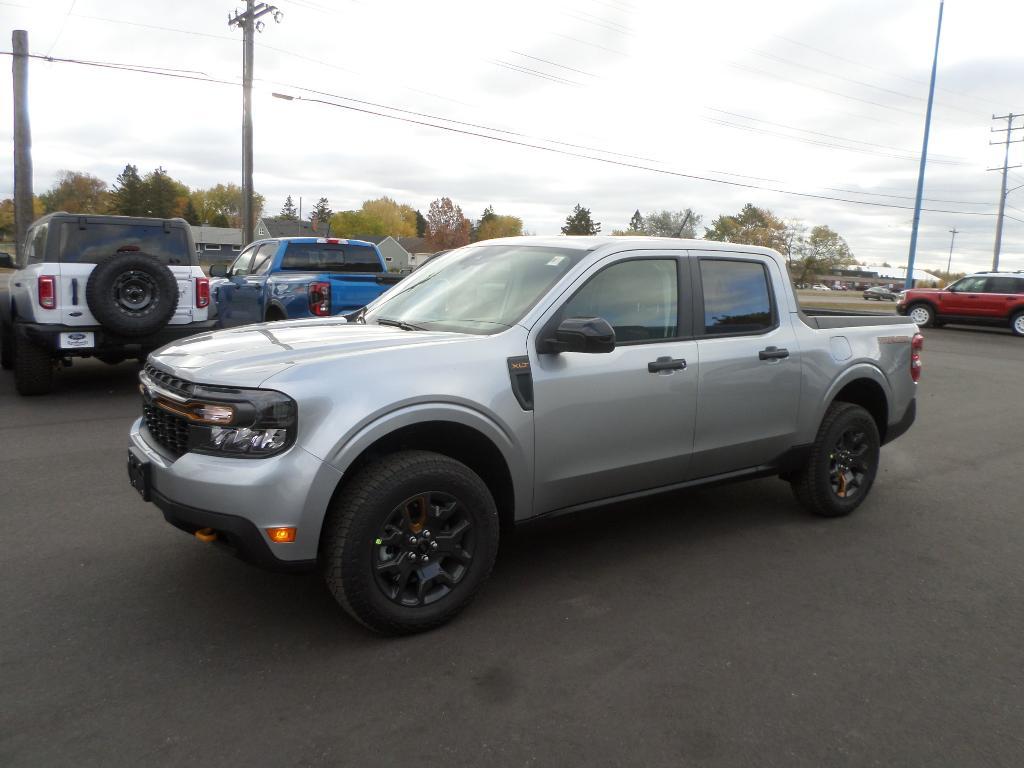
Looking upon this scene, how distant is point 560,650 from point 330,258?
9.67m

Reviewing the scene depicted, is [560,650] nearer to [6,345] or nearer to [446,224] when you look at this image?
[6,345]

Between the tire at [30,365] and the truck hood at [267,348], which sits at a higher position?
the truck hood at [267,348]

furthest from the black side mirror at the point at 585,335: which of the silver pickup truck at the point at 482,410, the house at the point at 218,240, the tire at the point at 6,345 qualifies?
the house at the point at 218,240

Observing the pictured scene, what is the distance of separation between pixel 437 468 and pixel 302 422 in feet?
1.98

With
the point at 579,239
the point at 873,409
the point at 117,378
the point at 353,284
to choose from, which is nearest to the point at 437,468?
the point at 579,239

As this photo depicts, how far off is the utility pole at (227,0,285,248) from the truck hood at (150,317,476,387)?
62.5 feet

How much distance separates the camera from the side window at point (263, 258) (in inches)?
460

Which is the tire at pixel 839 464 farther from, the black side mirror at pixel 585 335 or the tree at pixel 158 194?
the tree at pixel 158 194

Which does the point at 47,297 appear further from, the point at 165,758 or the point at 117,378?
the point at 165,758

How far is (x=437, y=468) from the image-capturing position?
341 centimetres

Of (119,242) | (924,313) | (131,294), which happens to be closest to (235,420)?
(131,294)

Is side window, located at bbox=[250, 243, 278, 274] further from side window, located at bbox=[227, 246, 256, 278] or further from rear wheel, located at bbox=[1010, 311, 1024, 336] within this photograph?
rear wheel, located at bbox=[1010, 311, 1024, 336]

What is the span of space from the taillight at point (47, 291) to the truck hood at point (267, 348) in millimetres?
5427

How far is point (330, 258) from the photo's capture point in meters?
12.1
